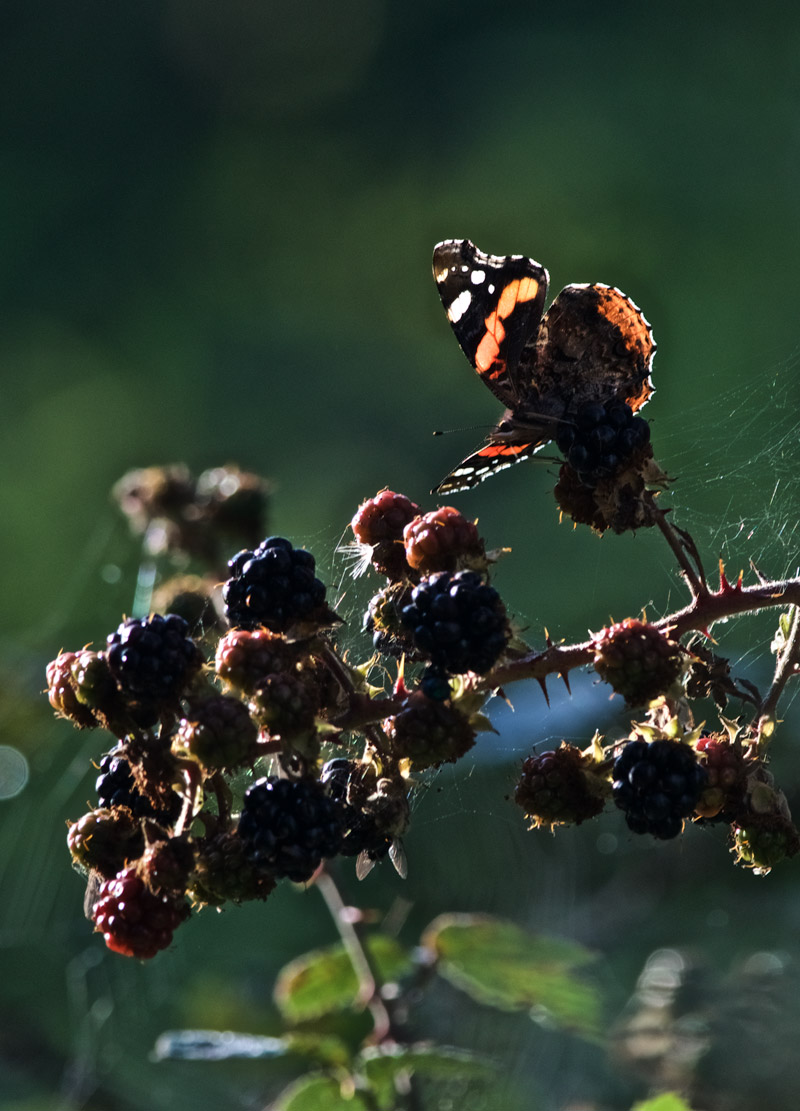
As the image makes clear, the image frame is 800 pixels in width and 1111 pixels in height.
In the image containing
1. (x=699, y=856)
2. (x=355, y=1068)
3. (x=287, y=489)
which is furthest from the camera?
(x=287, y=489)

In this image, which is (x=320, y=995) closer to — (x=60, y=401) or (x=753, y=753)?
(x=753, y=753)

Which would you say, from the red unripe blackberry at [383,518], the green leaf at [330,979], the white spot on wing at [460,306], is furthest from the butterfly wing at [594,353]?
the green leaf at [330,979]

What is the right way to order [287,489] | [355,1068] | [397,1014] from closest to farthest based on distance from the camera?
1. [355,1068]
2. [397,1014]
3. [287,489]

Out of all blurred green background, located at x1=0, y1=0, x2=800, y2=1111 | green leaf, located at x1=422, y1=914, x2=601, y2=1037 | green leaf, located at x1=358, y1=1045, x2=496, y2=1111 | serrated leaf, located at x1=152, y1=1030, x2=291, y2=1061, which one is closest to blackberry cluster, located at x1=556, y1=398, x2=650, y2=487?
blurred green background, located at x1=0, y1=0, x2=800, y2=1111

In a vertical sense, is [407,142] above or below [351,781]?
above

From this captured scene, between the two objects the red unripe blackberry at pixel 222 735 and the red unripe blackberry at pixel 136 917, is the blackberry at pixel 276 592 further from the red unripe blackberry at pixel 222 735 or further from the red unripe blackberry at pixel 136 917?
the red unripe blackberry at pixel 136 917

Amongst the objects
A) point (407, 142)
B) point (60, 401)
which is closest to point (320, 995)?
point (60, 401)
